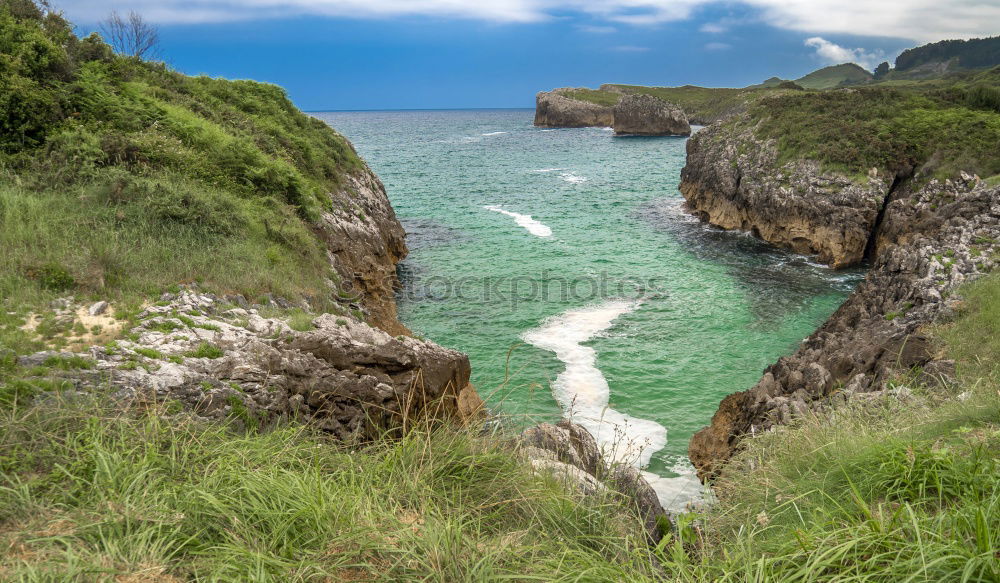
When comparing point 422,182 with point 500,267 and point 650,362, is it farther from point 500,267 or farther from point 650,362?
point 650,362

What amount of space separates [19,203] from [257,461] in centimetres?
1145

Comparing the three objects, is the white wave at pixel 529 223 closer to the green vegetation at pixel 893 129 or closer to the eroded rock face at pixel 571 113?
the green vegetation at pixel 893 129

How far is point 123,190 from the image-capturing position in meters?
14.0

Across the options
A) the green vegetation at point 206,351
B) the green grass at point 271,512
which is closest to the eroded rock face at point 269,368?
the green vegetation at point 206,351

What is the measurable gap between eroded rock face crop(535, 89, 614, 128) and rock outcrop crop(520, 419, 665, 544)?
151m

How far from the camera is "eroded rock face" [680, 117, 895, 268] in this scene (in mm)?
29812

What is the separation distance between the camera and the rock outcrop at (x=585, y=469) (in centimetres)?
602

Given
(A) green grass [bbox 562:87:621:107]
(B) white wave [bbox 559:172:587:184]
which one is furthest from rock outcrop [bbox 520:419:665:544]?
(A) green grass [bbox 562:87:621:107]

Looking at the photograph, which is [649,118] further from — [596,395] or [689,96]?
[596,395]

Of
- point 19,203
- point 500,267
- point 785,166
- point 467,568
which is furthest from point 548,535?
point 785,166

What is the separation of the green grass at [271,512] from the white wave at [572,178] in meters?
56.2

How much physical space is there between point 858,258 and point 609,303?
15.1 metres

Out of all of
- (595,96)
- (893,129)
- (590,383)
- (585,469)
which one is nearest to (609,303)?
(590,383)

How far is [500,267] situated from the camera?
29.7 m
